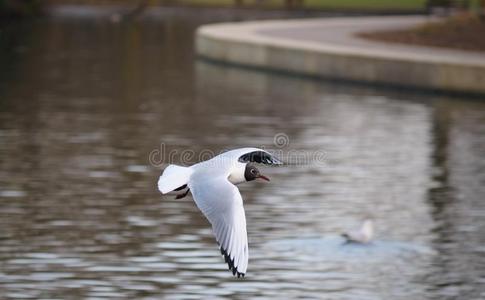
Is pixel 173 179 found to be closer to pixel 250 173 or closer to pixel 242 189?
pixel 250 173

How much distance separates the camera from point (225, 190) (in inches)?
387

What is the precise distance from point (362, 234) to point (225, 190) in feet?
15.8

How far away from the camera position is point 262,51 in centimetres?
3297

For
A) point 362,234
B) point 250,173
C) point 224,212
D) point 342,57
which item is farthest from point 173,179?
point 342,57

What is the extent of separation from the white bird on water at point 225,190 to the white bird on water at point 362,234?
396 cm

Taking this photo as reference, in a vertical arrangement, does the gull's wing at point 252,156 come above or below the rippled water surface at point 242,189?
above

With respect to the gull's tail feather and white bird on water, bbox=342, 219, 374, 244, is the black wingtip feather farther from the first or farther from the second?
white bird on water, bbox=342, 219, 374, 244

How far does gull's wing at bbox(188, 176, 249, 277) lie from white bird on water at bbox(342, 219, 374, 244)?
14.8ft

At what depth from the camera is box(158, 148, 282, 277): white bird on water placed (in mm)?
9320

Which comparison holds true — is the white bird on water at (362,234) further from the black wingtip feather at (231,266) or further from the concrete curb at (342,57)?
the concrete curb at (342,57)

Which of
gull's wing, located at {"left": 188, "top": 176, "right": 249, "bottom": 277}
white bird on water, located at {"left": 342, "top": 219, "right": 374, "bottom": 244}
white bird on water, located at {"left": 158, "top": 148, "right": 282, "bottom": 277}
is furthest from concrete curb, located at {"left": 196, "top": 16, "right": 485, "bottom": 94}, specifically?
gull's wing, located at {"left": 188, "top": 176, "right": 249, "bottom": 277}

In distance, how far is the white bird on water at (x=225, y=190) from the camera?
9320 millimetres

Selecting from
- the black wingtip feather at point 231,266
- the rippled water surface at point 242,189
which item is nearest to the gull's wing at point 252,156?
the black wingtip feather at point 231,266

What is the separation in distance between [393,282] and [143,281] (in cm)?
197
